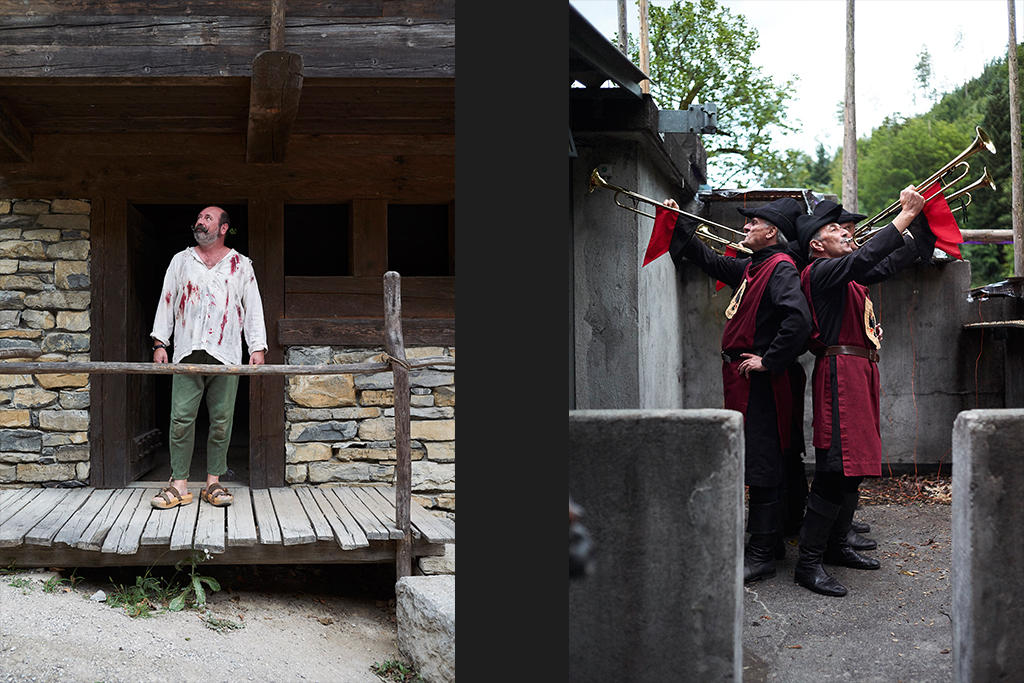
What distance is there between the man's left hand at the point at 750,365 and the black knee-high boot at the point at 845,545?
46 centimetres

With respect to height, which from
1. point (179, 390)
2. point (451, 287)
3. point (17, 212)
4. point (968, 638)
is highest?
point (17, 212)

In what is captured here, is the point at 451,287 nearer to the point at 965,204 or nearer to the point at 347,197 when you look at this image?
the point at 347,197

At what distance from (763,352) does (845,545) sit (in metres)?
0.66

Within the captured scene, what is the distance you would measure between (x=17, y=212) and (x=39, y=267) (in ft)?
0.85

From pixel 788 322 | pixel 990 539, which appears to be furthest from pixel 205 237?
pixel 990 539

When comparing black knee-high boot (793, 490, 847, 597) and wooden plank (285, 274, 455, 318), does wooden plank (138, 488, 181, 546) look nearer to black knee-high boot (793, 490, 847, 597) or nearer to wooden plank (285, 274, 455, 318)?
wooden plank (285, 274, 455, 318)

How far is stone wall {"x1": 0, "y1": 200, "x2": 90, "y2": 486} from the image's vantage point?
416 centimetres

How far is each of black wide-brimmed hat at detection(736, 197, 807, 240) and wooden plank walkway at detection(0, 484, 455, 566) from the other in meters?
1.65

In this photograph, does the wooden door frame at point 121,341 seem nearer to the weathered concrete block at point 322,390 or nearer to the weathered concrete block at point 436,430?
the weathered concrete block at point 322,390

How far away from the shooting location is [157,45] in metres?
3.49

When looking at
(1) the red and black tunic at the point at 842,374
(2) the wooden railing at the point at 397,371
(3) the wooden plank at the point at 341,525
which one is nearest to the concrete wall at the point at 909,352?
(1) the red and black tunic at the point at 842,374

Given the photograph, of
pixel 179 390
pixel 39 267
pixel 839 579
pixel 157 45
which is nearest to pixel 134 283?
pixel 39 267

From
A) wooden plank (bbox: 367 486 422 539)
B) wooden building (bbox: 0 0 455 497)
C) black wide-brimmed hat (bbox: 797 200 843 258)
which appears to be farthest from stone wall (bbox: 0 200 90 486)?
black wide-brimmed hat (bbox: 797 200 843 258)

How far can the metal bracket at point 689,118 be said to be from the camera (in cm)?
271
